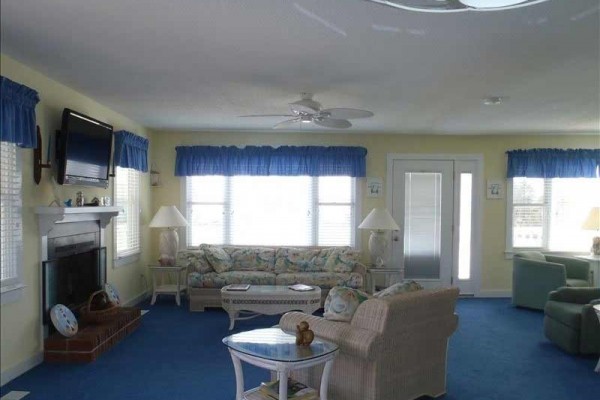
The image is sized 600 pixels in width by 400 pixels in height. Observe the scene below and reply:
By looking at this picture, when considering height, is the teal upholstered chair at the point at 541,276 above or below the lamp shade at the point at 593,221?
below

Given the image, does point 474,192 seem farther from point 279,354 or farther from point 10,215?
point 10,215

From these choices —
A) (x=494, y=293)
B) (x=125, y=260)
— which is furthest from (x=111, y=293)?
(x=494, y=293)

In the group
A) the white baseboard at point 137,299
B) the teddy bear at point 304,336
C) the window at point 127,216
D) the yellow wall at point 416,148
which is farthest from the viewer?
the yellow wall at point 416,148

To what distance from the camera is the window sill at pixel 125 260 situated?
5030 millimetres

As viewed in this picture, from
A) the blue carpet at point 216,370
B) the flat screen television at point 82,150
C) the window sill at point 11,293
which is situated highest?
the flat screen television at point 82,150

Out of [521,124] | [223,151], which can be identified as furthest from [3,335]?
[521,124]

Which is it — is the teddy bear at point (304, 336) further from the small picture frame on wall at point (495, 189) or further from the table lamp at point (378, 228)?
the small picture frame on wall at point (495, 189)

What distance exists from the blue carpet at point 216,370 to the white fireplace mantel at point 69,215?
3.57 feet

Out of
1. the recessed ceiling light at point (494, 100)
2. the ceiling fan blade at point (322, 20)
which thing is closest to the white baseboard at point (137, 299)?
the ceiling fan blade at point (322, 20)

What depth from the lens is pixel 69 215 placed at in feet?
12.6

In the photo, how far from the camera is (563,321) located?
4000mm

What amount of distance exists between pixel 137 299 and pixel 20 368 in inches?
91.9

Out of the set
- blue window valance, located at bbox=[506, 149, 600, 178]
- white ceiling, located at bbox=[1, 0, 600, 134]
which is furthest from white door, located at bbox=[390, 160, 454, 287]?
white ceiling, located at bbox=[1, 0, 600, 134]

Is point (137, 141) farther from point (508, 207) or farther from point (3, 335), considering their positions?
point (508, 207)
